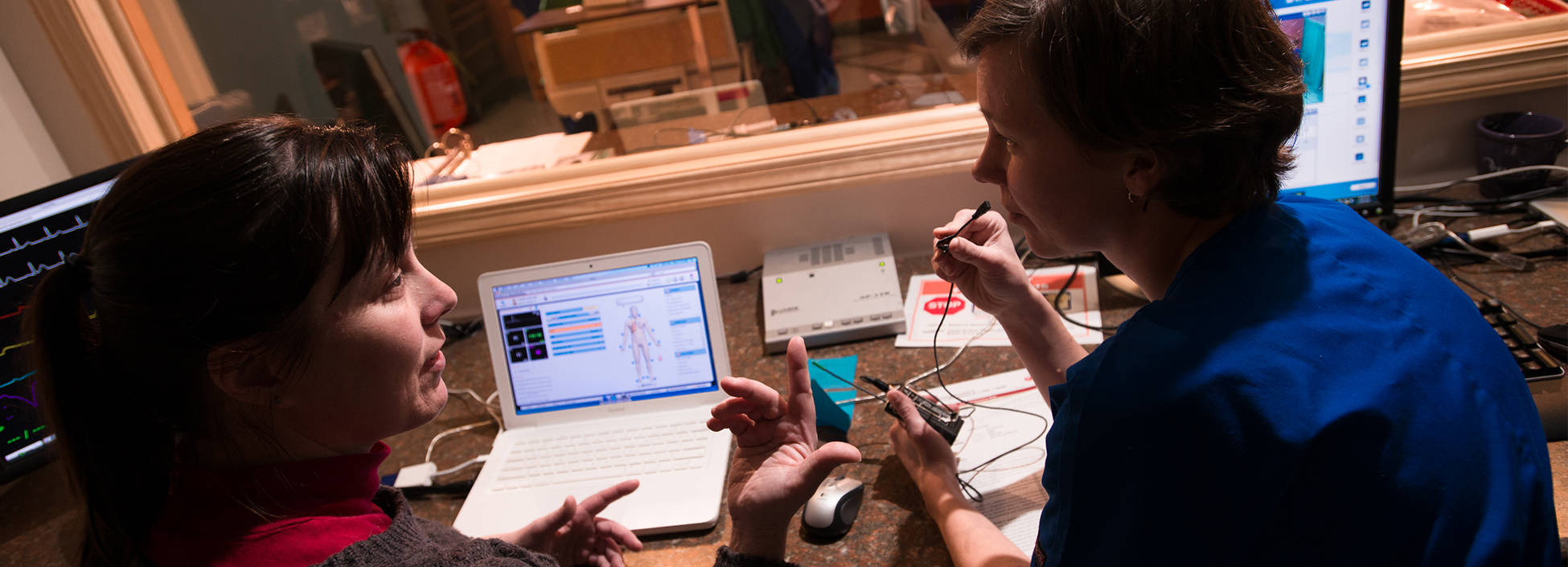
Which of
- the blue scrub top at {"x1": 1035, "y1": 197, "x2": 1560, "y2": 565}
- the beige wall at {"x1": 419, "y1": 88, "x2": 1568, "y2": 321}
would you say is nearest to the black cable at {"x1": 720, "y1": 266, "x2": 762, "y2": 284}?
the beige wall at {"x1": 419, "y1": 88, "x2": 1568, "y2": 321}

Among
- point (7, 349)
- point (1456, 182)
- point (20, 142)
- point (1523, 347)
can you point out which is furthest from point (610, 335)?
point (1456, 182)

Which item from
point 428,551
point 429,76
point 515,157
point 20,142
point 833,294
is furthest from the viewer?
point 429,76

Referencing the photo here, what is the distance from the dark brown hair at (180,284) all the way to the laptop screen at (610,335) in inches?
18.3

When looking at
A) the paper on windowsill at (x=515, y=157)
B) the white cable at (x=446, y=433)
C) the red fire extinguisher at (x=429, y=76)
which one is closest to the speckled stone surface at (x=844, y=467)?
the white cable at (x=446, y=433)

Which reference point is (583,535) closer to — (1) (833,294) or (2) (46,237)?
(1) (833,294)

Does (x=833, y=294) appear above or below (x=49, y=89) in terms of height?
below

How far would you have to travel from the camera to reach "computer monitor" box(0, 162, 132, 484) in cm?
101

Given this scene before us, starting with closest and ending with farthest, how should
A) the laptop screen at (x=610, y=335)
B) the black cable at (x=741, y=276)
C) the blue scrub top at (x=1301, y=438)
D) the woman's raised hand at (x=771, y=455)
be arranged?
1. the blue scrub top at (x=1301, y=438)
2. the woman's raised hand at (x=771, y=455)
3. the laptop screen at (x=610, y=335)
4. the black cable at (x=741, y=276)

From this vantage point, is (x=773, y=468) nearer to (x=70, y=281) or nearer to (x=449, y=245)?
(x=70, y=281)

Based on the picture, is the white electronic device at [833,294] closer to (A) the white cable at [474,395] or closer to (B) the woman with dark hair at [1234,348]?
(A) the white cable at [474,395]

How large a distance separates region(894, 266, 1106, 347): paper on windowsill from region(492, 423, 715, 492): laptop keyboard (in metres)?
0.38

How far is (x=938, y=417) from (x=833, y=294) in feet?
1.39

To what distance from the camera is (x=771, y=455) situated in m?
0.88

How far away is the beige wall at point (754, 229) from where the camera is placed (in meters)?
1.47
